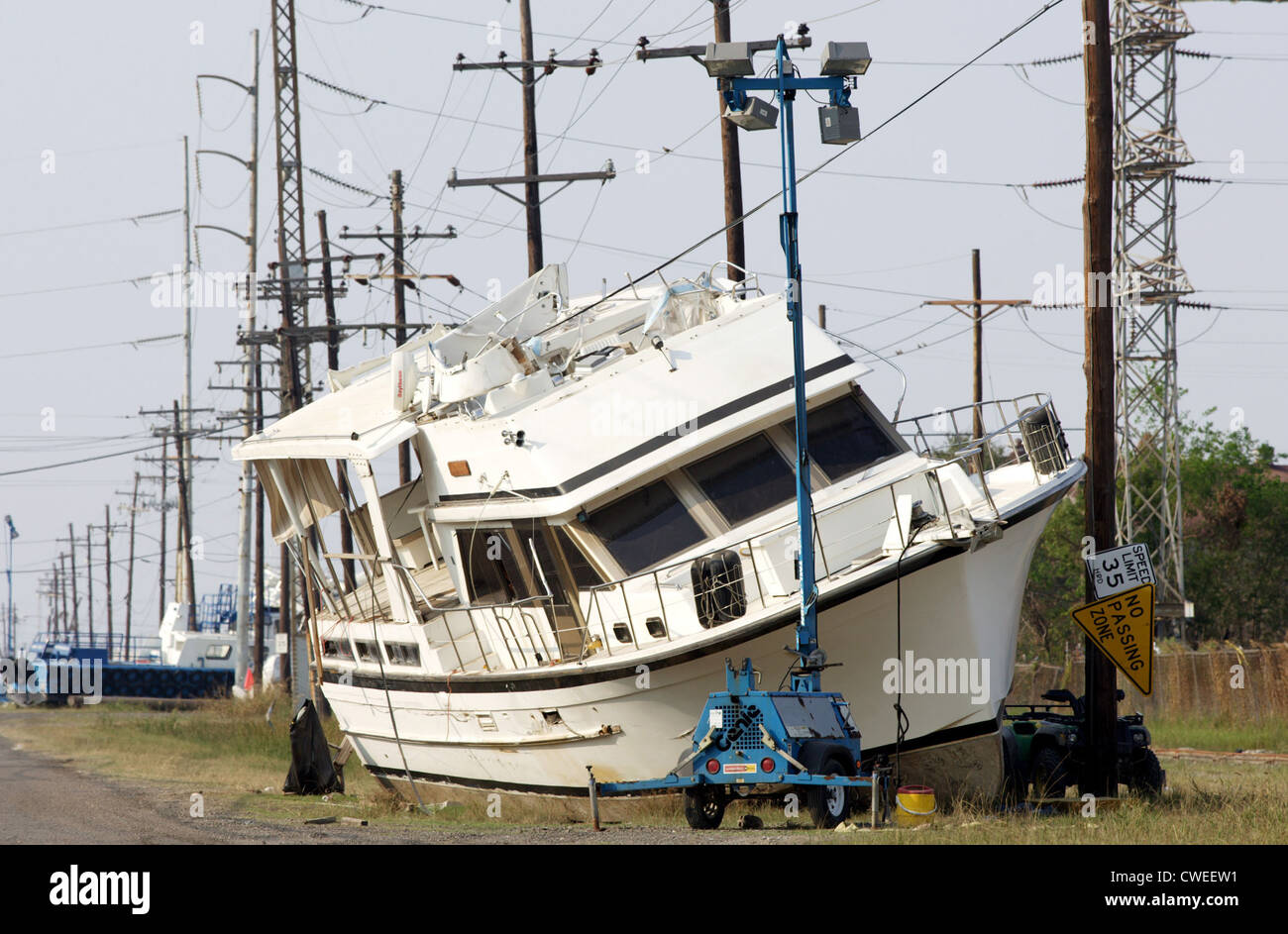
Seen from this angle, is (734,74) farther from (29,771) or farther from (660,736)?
(29,771)

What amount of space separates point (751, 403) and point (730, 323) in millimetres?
1533

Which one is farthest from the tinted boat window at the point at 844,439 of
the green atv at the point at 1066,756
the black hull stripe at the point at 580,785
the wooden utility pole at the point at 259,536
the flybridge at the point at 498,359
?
the wooden utility pole at the point at 259,536

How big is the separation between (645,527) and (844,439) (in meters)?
2.41

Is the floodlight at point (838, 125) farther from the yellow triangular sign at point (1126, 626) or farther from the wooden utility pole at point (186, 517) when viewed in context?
the wooden utility pole at point (186, 517)

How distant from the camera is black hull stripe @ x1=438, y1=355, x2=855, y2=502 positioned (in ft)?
46.9

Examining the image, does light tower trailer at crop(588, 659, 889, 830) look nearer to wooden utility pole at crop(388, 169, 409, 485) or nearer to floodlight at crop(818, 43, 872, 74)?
floodlight at crop(818, 43, 872, 74)

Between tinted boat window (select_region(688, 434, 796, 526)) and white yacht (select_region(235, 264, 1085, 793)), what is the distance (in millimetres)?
24

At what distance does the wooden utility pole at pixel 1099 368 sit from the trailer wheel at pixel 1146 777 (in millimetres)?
484

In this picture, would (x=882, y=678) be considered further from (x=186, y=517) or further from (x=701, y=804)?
(x=186, y=517)

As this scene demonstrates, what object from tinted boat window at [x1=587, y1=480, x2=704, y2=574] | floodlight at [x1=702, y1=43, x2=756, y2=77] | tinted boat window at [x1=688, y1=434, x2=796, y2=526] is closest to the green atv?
tinted boat window at [x1=688, y1=434, x2=796, y2=526]

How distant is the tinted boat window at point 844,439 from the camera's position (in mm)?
15062

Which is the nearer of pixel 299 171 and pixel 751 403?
pixel 751 403

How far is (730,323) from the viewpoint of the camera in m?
15.9
